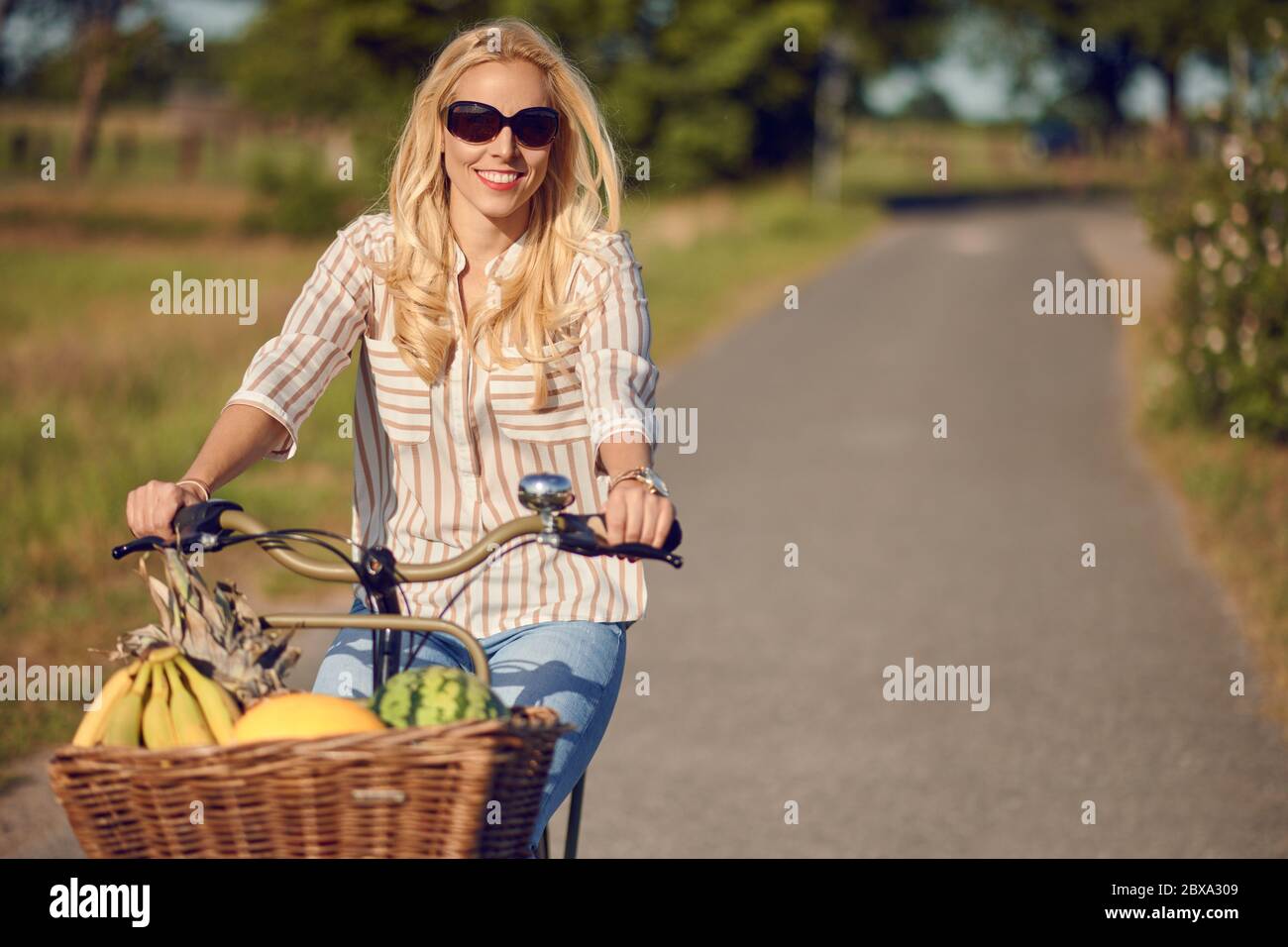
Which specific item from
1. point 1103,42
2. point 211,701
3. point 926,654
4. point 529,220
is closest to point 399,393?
point 529,220

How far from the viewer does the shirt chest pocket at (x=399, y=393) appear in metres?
2.60

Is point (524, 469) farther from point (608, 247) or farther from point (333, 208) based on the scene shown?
point (333, 208)

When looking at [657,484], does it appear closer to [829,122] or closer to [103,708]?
[103,708]

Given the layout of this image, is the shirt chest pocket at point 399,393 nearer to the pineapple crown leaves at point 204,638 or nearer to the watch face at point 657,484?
the watch face at point 657,484

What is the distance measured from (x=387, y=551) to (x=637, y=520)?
Answer: 0.36 meters

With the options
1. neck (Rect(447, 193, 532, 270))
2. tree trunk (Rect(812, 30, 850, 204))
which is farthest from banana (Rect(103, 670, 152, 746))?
tree trunk (Rect(812, 30, 850, 204))

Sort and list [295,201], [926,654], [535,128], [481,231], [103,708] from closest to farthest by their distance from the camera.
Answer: [103,708] < [535,128] < [481,231] < [926,654] < [295,201]

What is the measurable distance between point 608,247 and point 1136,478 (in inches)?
318

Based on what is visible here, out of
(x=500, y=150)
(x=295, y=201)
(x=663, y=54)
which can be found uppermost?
(x=663, y=54)

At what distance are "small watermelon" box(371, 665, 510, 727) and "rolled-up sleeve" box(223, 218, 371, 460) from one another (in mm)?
758

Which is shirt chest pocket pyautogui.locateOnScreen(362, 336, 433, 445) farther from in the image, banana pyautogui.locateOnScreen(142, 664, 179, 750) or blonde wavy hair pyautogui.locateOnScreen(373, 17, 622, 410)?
banana pyautogui.locateOnScreen(142, 664, 179, 750)

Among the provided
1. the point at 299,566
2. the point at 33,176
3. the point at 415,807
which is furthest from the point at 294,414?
the point at 33,176

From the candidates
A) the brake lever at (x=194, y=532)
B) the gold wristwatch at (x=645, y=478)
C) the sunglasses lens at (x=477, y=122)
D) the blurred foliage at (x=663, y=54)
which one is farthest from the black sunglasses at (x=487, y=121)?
the blurred foliage at (x=663, y=54)

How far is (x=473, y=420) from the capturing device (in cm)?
260
